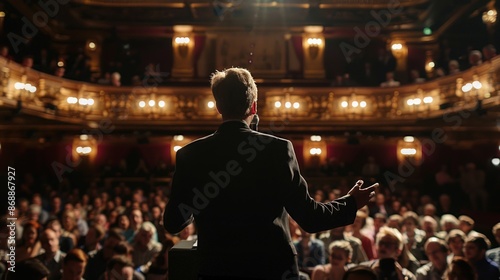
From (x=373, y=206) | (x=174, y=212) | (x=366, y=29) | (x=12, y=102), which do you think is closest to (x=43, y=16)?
(x=12, y=102)

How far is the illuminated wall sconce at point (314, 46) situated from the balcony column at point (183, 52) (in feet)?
17.5

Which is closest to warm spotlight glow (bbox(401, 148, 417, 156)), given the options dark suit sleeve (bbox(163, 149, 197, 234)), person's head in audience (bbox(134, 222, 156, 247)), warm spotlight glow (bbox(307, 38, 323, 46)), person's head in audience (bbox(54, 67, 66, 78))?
warm spotlight glow (bbox(307, 38, 323, 46))

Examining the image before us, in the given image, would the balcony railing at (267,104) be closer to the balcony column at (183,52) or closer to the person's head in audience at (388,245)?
the balcony column at (183,52)

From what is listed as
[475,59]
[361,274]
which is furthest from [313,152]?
[361,274]

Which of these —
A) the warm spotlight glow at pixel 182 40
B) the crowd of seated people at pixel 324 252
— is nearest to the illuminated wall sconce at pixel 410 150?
the warm spotlight glow at pixel 182 40

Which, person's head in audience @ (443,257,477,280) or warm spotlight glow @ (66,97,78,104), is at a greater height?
warm spotlight glow @ (66,97,78,104)

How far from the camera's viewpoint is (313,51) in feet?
65.9

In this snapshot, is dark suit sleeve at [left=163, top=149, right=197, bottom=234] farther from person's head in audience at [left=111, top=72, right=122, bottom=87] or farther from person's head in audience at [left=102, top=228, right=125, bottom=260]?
person's head in audience at [left=111, top=72, right=122, bottom=87]

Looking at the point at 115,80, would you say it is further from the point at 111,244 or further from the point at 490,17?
the point at 490,17

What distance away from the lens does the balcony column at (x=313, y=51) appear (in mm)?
19984

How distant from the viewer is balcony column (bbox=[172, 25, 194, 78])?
19906 mm

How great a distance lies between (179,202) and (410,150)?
1732 cm

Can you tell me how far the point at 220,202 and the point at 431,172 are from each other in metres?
17.4

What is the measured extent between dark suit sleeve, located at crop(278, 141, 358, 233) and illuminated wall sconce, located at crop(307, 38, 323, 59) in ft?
62.3
